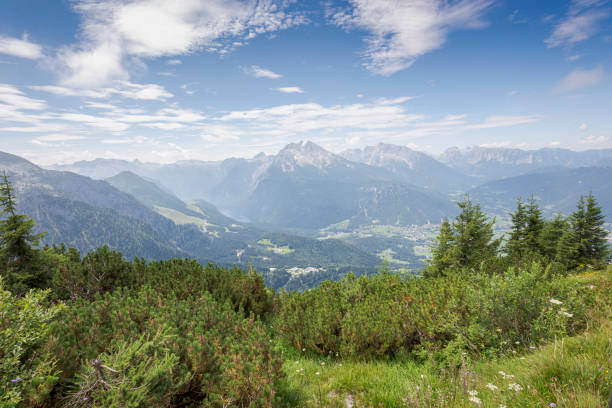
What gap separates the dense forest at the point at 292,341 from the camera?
9.33 feet

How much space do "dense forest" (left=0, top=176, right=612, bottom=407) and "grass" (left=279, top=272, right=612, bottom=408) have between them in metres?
0.02

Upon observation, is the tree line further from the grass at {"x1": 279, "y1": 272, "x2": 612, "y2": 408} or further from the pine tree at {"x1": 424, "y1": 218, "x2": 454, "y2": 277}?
the grass at {"x1": 279, "y1": 272, "x2": 612, "y2": 408}

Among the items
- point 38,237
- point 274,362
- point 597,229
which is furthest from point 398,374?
point 597,229

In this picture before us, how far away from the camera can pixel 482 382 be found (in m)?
3.87

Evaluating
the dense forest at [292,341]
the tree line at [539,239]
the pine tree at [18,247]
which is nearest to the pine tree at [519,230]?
the tree line at [539,239]

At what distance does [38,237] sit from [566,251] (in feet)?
125

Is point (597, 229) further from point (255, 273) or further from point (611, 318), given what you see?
point (255, 273)

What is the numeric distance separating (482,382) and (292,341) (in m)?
4.07

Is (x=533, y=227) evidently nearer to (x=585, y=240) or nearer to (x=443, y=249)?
(x=585, y=240)

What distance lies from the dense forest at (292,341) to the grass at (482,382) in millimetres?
23

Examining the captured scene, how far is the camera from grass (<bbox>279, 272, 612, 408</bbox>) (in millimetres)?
2989

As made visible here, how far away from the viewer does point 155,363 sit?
2930mm

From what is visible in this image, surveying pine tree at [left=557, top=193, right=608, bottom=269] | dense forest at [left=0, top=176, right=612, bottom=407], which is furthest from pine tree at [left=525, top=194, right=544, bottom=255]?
dense forest at [left=0, top=176, right=612, bottom=407]

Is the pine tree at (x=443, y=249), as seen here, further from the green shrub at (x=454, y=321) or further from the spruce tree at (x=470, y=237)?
the green shrub at (x=454, y=321)
